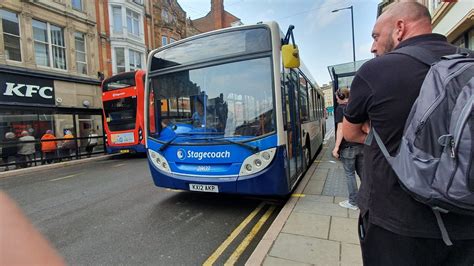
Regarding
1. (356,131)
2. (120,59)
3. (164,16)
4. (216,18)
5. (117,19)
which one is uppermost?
(216,18)

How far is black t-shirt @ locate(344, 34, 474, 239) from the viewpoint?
133cm

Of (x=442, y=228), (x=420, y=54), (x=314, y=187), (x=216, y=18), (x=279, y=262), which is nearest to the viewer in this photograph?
(x=442, y=228)

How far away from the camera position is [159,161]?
15.8ft

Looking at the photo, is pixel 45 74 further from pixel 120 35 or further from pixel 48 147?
pixel 120 35

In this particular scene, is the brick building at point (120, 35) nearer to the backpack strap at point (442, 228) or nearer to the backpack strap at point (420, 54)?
the backpack strap at point (420, 54)

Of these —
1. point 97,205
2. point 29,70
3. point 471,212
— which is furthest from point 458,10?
point 29,70

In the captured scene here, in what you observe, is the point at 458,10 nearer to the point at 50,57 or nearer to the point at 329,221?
the point at 329,221

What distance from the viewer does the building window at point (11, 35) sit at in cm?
1432

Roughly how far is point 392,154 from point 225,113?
3.17m

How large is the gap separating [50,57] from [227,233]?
18.1m

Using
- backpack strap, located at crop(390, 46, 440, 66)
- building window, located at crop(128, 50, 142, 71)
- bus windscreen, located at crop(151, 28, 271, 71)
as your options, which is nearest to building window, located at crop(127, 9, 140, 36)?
building window, located at crop(128, 50, 142, 71)

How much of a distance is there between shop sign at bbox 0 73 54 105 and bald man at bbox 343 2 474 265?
689 inches

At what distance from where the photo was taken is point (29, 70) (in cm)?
1503

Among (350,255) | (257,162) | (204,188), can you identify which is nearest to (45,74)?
(204,188)
